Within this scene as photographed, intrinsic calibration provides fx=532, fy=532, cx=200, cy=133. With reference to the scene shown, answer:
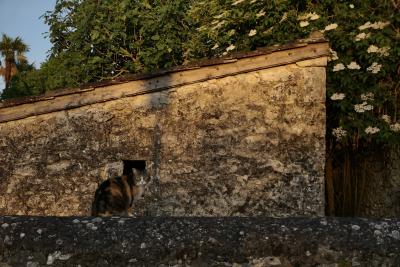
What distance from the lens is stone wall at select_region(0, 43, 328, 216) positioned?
20.8 ft

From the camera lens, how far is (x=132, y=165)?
682 cm

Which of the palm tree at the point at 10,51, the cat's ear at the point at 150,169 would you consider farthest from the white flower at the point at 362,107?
the palm tree at the point at 10,51

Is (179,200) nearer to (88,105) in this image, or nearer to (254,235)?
(88,105)

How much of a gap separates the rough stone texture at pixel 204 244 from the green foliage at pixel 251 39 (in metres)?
4.80

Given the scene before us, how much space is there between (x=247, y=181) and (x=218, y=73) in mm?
1385

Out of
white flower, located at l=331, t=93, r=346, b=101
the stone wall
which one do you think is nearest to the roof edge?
the stone wall

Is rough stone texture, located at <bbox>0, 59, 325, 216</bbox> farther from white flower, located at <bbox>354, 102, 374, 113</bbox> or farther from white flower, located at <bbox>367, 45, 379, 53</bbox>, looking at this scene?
white flower, located at <bbox>367, 45, 379, 53</bbox>

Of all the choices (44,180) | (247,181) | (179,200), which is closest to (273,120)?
(247,181)

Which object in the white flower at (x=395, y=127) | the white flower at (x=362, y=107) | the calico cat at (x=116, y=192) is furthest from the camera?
the white flower at (x=362, y=107)

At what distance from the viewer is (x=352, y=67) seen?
25.6ft

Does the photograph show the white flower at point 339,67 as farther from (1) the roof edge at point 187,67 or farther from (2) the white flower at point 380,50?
(1) the roof edge at point 187,67

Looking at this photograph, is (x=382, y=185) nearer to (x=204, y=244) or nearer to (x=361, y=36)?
(x=361, y=36)

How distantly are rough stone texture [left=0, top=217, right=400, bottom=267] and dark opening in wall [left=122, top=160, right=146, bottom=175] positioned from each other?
3.60 m

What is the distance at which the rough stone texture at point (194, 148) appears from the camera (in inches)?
249
